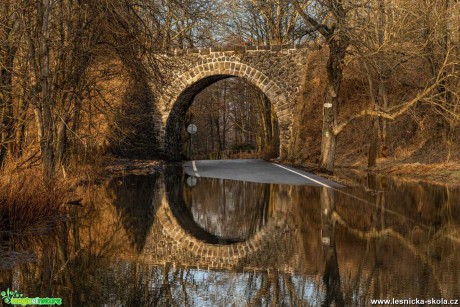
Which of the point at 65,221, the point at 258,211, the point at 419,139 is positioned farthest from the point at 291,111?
the point at 65,221

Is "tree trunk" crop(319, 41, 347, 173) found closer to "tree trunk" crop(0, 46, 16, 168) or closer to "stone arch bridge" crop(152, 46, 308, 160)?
"stone arch bridge" crop(152, 46, 308, 160)

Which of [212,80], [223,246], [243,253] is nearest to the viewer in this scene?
[243,253]

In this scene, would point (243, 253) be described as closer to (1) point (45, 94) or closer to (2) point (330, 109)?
(1) point (45, 94)

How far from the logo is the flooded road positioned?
0.11 metres

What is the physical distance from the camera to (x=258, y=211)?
12.4 metres

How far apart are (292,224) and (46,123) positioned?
6.07 m

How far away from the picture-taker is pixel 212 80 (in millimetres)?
35375

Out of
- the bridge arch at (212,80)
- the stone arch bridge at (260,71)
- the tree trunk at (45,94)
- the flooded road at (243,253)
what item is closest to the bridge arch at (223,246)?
the flooded road at (243,253)

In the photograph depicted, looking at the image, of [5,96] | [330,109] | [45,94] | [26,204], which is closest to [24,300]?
Answer: [26,204]

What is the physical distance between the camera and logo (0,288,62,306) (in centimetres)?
550

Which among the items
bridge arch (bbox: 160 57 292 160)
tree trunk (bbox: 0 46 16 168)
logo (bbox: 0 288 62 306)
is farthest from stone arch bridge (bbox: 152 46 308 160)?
logo (bbox: 0 288 62 306)

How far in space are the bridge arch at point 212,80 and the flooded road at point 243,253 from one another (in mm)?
18319

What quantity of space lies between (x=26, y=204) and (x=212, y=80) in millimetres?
26021

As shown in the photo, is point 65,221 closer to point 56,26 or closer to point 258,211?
point 258,211
